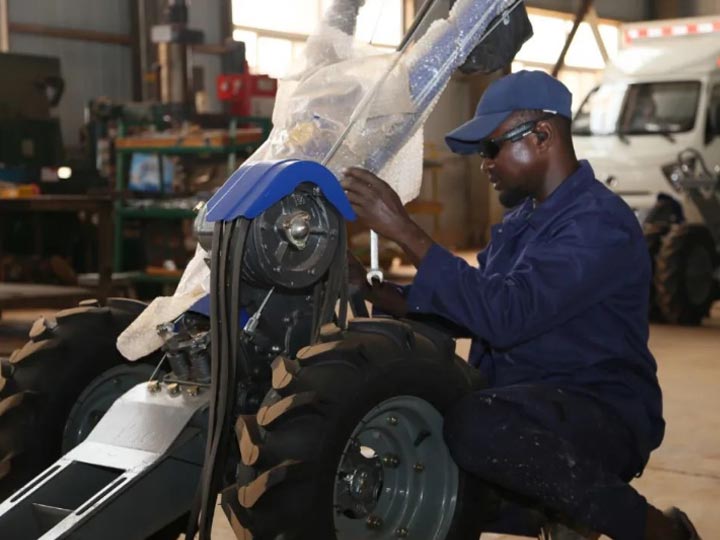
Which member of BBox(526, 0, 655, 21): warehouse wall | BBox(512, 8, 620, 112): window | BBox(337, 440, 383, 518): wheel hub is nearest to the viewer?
BBox(337, 440, 383, 518): wheel hub

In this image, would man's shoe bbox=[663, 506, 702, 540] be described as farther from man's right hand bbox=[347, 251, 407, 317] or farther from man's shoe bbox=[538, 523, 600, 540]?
man's right hand bbox=[347, 251, 407, 317]

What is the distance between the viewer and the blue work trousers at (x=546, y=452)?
2623 millimetres

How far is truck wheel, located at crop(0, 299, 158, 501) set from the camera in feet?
9.36

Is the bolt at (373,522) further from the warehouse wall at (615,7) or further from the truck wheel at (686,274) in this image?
the warehouse wall at (615,7)

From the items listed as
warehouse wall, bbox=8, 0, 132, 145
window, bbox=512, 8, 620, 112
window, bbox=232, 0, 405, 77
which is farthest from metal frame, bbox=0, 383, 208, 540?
window, bbox=512, 8, 620, 112

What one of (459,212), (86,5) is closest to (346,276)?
(86,5)

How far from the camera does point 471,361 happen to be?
309 centimetres

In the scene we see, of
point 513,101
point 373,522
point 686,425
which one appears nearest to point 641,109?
point 686,425

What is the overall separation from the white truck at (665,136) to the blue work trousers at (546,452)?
222 inches

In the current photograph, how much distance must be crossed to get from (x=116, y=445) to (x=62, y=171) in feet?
26.2

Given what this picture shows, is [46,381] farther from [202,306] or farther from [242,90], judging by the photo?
[242,90]

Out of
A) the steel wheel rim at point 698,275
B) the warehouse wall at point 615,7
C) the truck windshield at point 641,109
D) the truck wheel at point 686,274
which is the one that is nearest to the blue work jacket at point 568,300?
the truck wheel at point 686,274

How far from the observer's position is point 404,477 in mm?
2713

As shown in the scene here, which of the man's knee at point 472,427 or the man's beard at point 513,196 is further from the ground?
the man's beard at point 513,196
